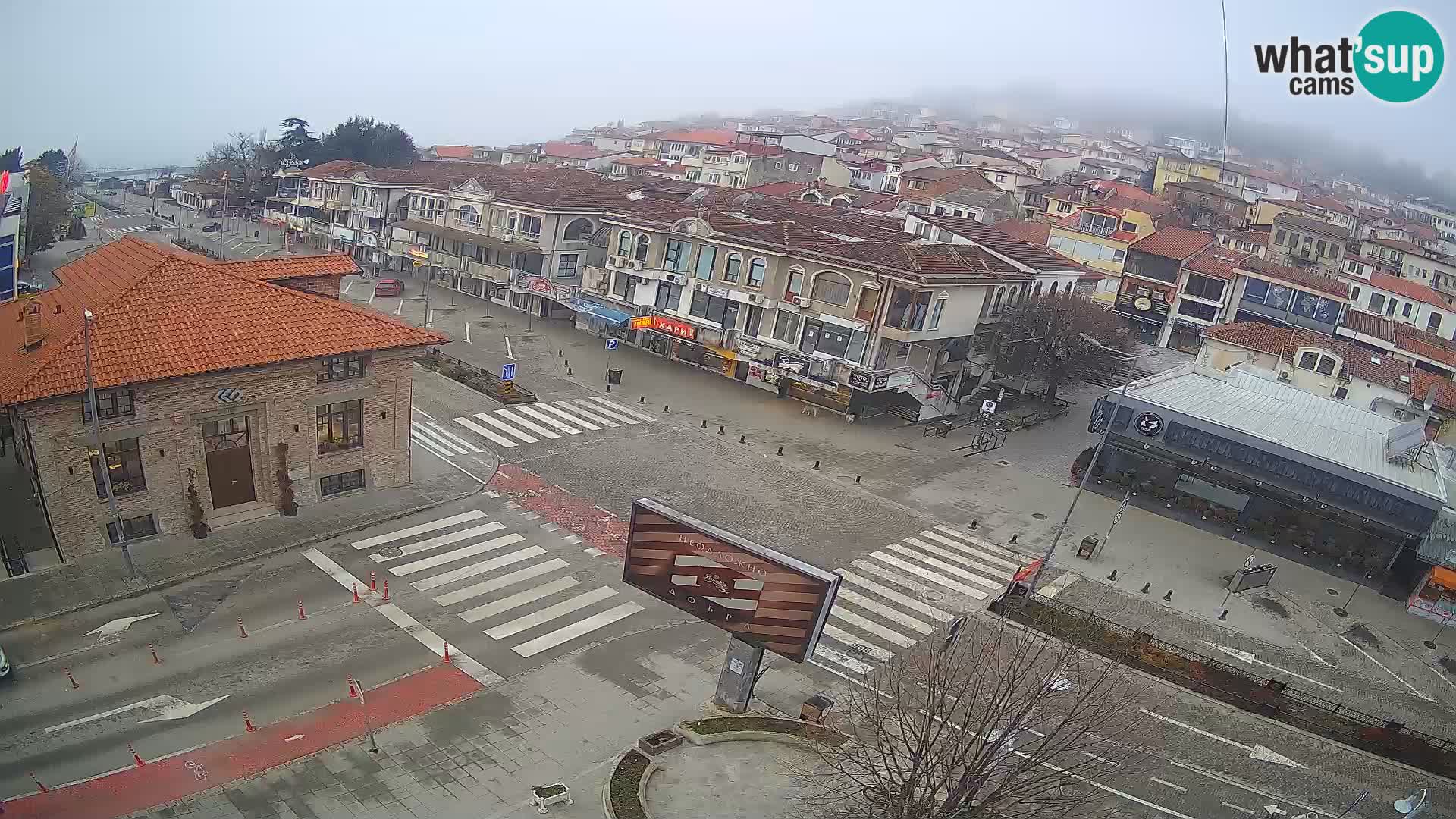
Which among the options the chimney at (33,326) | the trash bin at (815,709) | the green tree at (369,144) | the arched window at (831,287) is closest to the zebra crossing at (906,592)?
the trash bin at (815,709)

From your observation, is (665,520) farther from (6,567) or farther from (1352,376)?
(1352,376)

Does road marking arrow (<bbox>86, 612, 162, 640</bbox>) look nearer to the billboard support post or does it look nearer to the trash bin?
the billboard support post

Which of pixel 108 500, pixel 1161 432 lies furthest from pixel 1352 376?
pixel 108 500

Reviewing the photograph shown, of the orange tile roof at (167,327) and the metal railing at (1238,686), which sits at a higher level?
the orange tile roof at (167,327)

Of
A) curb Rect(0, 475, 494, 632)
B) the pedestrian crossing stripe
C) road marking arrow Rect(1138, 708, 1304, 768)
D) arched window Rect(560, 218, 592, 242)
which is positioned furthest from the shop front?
arched window Rect(560, 218, 592, 242)

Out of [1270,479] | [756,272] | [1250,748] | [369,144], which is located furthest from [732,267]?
[369,144]

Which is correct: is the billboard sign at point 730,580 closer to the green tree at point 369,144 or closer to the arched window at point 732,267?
the arched window at point 732,267

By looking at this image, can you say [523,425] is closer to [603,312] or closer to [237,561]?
[237,561]
